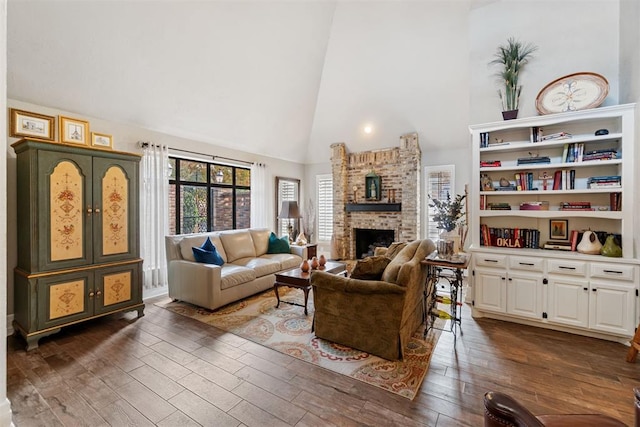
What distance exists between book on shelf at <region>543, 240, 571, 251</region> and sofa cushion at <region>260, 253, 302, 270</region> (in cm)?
360

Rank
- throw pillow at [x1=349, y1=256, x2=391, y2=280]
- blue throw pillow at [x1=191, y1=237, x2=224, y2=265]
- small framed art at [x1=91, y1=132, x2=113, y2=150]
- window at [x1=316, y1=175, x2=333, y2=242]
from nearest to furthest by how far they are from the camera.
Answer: throw pillow at [x1=349, y1=256, x2=391, y2=280]
small framed art at [x1=91, y1=132, x2=113, y2=150]
blue throw pillow at [x1=191, y1=237, x2=224, y2=265]
window at [x1=316, y1=175, x2=333, y2=242]

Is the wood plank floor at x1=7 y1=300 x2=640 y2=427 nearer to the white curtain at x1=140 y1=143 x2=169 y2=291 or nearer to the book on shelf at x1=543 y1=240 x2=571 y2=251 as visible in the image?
the book on shelf at x1=543 y1=240 x2=571 y2=251

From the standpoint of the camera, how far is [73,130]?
11.1 ft

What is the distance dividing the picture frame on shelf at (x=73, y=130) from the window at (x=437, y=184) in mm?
5862

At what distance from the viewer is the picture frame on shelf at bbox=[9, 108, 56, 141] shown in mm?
3115

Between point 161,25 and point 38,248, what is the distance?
2.84m

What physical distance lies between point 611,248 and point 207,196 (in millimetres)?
5871

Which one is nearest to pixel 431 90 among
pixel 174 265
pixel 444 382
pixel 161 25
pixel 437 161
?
pixel 437 161

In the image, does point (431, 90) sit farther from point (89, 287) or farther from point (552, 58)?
point (89, 287)

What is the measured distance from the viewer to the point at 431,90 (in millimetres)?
5527

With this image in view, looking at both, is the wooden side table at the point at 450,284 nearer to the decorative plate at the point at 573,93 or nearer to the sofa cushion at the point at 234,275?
the decorative plate at the point at 573,93

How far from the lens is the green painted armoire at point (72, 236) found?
9.23ft

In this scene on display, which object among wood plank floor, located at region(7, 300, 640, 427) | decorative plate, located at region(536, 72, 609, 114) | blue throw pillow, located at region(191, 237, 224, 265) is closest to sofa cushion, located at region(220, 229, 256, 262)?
blue throw pillow, located at region(191, 237, 224, 265)

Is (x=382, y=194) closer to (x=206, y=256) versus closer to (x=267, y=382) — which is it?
(x=206, y=256)
